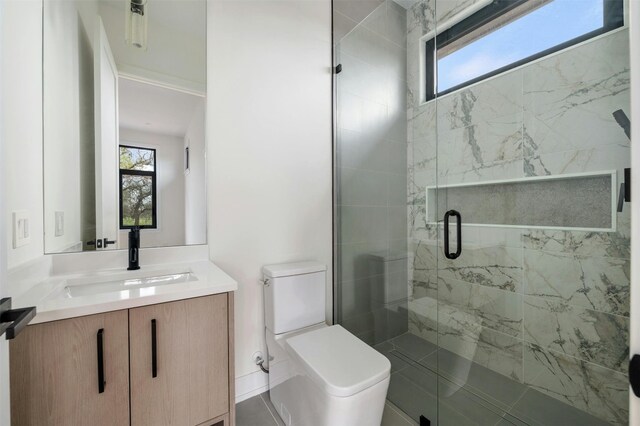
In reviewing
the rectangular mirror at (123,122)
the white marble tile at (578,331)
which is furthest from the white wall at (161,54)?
the white marble tile at (578,331)

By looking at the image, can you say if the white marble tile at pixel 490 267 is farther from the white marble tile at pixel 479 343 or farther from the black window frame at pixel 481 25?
the black window frame at pixel 481 25

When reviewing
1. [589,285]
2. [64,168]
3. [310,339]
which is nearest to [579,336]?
[589,285]

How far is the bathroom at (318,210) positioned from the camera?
999mm

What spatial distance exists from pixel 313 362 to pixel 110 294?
2.74 ft

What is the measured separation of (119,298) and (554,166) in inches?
80.3

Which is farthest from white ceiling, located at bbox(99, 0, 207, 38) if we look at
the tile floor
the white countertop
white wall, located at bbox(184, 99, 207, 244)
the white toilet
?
the tile floor

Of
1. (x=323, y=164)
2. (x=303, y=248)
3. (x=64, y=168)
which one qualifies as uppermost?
(x=323, y=164)

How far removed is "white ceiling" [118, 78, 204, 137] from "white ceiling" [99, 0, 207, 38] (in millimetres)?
339

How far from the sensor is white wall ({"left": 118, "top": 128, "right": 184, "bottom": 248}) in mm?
1425

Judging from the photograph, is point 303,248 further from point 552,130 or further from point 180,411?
point 552,130

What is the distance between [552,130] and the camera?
1430 mm

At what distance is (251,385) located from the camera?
64.2 inches

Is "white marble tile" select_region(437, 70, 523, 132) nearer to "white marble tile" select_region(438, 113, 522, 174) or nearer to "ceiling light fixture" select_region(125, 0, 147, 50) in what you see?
"white marble tile" select_region(438, 113, 522, 174)

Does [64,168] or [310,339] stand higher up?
[64,168]
